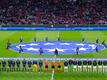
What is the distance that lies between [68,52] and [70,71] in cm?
1067

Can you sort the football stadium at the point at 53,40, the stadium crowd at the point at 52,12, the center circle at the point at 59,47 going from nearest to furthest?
1. the football stadium at the point at 53,40
2. the center circle at the point at 59,47
3. the stadium crowd at the point at 52,12

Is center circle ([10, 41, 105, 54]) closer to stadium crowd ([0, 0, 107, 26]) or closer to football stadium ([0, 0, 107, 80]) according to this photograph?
football stadium ([0, 0, 107, 80])

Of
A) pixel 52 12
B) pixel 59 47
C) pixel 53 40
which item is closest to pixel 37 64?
pixel 59 47

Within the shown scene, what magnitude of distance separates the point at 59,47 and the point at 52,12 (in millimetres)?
33593

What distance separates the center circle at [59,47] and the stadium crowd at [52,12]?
24662mm

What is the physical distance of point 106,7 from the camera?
82.2m

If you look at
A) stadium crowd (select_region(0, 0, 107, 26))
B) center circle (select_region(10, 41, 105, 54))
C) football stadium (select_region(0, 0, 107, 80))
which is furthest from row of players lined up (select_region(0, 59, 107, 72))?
stadium crowd (select_region(0, 0, 107, 26))

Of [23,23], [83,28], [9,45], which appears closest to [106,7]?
[83,28]

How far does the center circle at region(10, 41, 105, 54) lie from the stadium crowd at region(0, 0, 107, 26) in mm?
24662

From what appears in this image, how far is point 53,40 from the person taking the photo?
55125 mm

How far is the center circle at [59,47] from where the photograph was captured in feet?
149

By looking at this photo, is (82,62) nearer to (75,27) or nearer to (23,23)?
(75,27)

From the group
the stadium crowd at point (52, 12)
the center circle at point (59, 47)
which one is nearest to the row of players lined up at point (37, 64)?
the center circle at point (59, 47)

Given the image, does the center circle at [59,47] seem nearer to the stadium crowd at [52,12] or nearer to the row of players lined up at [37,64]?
the row of players lined up at [37,64]
